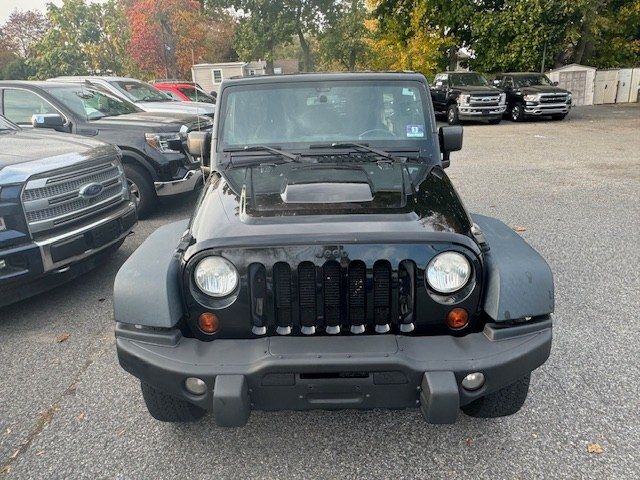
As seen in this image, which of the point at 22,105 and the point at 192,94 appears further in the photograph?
the point at 192,94

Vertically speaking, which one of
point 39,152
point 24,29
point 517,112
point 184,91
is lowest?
point 517,112

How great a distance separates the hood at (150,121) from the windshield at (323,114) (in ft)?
10.4

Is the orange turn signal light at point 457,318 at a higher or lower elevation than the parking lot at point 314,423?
higher

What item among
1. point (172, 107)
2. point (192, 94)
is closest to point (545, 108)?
point (192, 94)

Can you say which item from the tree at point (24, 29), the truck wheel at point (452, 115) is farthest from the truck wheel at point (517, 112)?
the tree at point (24, 29)

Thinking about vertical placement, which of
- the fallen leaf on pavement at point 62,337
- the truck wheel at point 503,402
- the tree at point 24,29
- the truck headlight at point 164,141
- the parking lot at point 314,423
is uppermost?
the tree at point 24,29

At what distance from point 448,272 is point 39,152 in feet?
11.8

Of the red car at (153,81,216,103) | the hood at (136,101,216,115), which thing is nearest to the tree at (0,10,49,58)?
the red car at (153,81,216,103)

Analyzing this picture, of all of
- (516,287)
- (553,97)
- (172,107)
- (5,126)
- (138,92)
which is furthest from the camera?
(553,97)

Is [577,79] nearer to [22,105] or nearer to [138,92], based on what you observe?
Result: [138,92]

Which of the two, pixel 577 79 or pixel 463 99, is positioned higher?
pixel 577 79

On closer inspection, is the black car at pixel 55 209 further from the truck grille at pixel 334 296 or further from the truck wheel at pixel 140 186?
the truck grille at pixel 334 296

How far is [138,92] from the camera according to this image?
415 inches

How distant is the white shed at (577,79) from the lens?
23.2m
